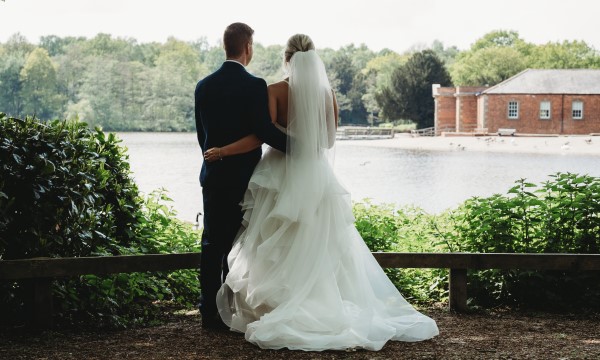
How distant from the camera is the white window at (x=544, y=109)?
5762cm

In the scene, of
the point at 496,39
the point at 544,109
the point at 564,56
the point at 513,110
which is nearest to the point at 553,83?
the point at 544,109

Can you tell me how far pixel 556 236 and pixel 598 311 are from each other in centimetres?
60

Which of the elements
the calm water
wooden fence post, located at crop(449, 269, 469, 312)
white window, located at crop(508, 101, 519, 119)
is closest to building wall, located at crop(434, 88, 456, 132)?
white window, located at crop(508, 101, 519, 119)

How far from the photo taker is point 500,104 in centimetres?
5919

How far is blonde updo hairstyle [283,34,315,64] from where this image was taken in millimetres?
4021

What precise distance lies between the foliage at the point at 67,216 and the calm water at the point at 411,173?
13.4m

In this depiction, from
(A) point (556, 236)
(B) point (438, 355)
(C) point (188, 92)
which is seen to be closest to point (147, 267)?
(B) point (438, 355)

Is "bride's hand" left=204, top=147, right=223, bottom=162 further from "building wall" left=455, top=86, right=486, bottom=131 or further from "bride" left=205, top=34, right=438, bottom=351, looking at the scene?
"building wall" left=455, top=86, right=486, bottom=131

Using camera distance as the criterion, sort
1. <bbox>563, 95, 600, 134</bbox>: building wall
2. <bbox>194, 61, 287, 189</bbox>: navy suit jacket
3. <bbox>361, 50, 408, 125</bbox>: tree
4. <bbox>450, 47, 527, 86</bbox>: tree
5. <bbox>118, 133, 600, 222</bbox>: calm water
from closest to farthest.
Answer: <bbox>194, 61, 287, 189</bbox>: navy suit jacket → <bbox>118, 133, 600, 222</bbox>: calm water → <bbox>563, 95, 600, 134</bbox>: building wall → <bbox>450, 47, 527, 86</bbox>: tree → <bbox>361, 50, 408, 125</bbox>: tree

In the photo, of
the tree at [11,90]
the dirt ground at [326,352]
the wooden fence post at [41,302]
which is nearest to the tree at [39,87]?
the tree at [11,90]

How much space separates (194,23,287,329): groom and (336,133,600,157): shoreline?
149 ft

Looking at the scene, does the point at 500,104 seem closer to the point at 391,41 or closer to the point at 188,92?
the point at 188,92

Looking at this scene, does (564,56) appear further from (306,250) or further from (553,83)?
(306,250)

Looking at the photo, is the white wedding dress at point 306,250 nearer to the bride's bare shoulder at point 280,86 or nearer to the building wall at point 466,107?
the bride's bare shoulder at point 280,86
